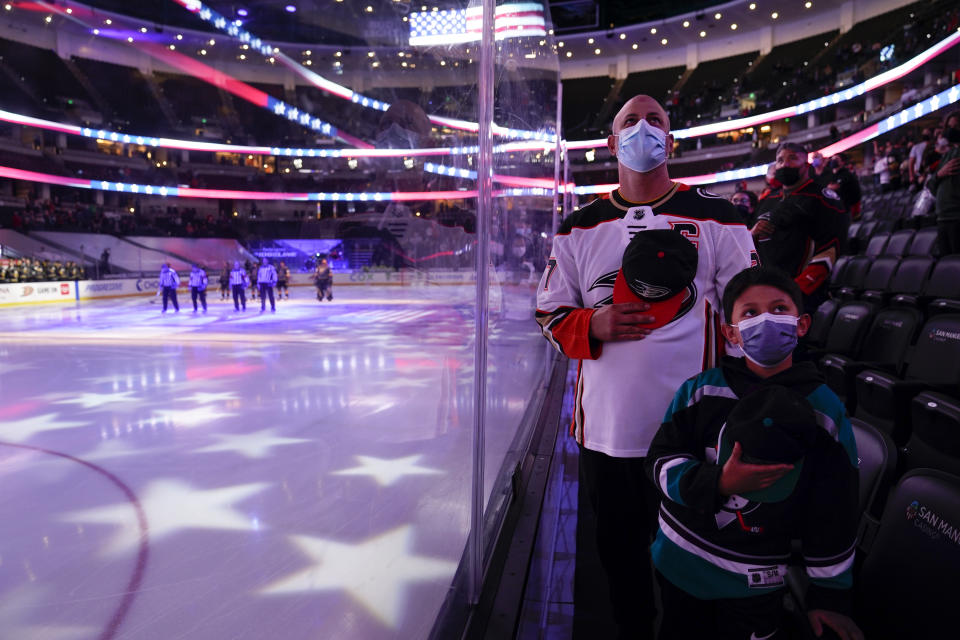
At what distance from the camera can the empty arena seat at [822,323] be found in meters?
3.35

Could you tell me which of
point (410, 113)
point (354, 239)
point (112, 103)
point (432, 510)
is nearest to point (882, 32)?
point (354, 239)

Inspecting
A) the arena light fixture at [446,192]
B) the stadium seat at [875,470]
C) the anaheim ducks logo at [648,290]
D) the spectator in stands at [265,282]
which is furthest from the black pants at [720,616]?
the spectator in stands at [265,282]

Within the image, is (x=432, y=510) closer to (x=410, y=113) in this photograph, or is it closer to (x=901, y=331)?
(x=901, y=331)

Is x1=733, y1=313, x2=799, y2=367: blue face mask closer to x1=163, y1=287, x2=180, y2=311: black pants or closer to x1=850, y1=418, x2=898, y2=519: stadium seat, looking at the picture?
x1=850, y1=418, x2=898, y2=519: stadium seat

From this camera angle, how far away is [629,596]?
1370 millimetres

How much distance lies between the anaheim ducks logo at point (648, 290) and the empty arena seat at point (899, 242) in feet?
16.5

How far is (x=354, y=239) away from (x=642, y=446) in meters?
21.6

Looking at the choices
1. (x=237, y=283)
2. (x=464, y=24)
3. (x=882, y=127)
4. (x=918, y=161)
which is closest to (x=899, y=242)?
(x=918, y=161)

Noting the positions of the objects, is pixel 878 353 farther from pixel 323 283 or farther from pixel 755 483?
pixel 323 283

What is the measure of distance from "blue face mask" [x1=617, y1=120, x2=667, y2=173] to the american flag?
64 cm

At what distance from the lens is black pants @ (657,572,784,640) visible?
1.04 meters

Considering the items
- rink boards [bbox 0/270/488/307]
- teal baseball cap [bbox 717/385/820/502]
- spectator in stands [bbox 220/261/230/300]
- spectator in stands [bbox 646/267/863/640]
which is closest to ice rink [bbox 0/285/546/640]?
spectator in stands [bbox 646/267/863/640]

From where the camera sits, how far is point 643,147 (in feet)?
4.20

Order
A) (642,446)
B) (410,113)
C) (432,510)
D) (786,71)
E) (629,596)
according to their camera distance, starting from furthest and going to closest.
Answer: (786,71), (410,113), (432,510), (629,596), (642,446)
